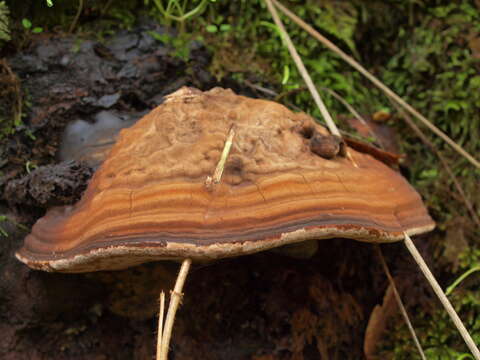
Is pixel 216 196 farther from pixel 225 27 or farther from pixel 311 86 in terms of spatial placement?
pixel 225 27

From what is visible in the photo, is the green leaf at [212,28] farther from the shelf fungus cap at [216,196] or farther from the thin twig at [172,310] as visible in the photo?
the thin twig at [172,310]

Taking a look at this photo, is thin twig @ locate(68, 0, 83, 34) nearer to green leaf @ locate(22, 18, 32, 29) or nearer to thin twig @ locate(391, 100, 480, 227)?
green leaf @ locate(22, 18, 32, 29)

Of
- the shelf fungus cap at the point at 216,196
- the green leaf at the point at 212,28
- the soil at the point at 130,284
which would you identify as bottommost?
the soil at the point at 130,284

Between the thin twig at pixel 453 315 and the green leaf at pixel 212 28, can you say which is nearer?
the thin twig at pixel 453 315

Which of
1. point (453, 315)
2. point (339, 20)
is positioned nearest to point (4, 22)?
point (339, 20)

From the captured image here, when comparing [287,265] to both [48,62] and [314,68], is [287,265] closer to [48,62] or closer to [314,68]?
[314,68]

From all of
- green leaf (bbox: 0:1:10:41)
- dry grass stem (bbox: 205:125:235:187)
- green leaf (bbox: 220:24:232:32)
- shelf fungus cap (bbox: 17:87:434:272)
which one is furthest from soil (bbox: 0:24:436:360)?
dry grass stem (bbox: 205:125:235:187)

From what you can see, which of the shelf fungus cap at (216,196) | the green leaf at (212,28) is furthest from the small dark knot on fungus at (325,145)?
the green leaf at (212,28)

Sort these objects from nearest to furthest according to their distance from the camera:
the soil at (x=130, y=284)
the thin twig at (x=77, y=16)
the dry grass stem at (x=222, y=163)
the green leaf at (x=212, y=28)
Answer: the dry grass stem at (x=222, y=163)
the soil at (x=130, y=284)
the thin twig at (x=77, y=16)
the green leaf at (x=212, y=28)
